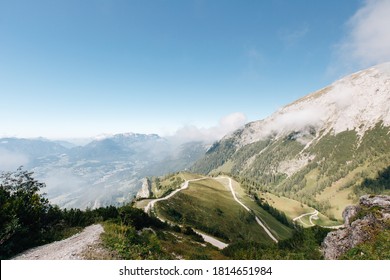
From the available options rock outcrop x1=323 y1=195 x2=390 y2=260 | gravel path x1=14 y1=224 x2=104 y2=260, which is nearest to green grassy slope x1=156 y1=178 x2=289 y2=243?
rock outcrop x1=323 y1=195 x2=390 y2=260

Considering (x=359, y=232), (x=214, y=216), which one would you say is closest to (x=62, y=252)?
(x=359, y=232)

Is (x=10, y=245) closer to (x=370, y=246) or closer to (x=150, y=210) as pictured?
(x=370, y=246)

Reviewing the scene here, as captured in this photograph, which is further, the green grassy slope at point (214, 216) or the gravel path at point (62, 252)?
the green grassy slope at point (214, 216)

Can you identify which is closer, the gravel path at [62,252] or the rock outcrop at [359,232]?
the gravel path at [62,252]

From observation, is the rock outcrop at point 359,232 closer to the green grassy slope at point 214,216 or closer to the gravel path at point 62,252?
the gravel path at point 62,252

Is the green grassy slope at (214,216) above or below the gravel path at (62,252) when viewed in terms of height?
below

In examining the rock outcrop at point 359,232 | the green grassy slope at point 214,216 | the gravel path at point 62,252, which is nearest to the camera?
the gravel path at point 62,252

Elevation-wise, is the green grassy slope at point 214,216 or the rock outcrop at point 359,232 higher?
the rock outcrop at point 359,232

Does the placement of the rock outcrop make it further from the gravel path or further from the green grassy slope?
the green grassy slope

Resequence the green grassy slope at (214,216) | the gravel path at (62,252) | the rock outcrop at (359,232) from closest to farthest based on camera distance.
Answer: the gravel path at (62,252) < the rock outcrop at (359,232) < the green grassy slope at (214,216)

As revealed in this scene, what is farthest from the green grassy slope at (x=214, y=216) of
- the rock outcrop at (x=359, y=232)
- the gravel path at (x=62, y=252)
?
the gravel path at (x=62, y=252)
